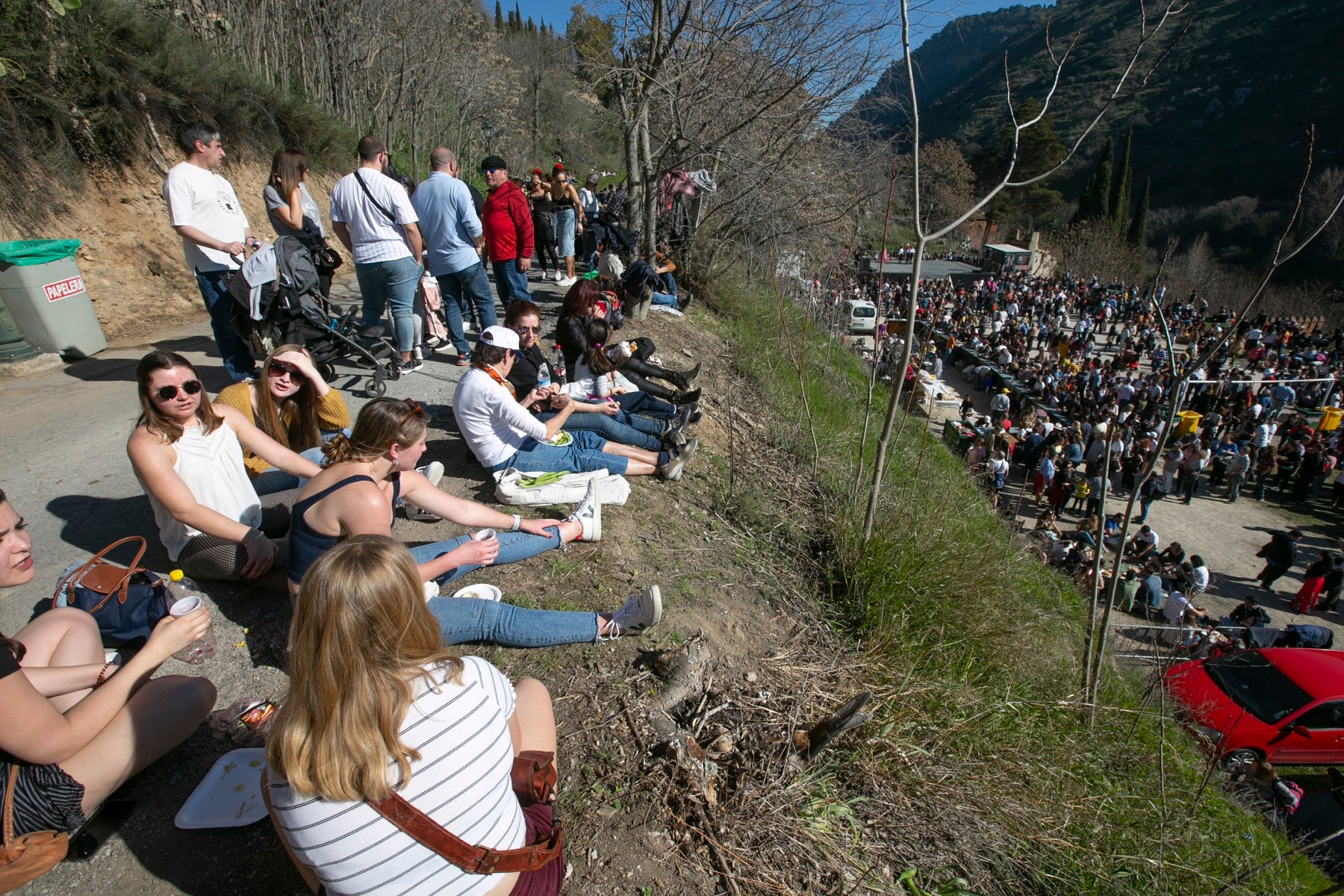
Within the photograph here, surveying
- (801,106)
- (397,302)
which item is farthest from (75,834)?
(801,106)

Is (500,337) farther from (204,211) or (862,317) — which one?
(862,317)

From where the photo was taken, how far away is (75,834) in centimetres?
199

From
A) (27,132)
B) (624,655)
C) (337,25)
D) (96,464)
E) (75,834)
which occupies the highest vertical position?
(337,25)

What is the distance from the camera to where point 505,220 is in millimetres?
6262

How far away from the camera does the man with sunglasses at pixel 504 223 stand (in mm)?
6285

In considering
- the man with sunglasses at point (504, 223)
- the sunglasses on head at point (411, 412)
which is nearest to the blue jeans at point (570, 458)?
the sunglasses on head at point (411, 412)

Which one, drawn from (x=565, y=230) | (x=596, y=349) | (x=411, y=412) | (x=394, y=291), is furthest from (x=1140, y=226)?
(x=411, y=412)

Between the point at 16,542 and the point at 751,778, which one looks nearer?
Result: the point at 16,542

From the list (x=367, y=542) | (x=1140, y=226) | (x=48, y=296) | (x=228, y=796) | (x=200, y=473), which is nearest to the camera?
(x=367, y=542)

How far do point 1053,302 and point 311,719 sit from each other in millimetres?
35984

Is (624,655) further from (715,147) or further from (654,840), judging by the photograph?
(715,147)

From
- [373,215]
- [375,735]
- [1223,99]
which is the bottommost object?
[375,735]

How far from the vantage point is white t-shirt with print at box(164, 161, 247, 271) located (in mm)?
4328

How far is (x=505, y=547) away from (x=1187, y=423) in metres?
19.6
